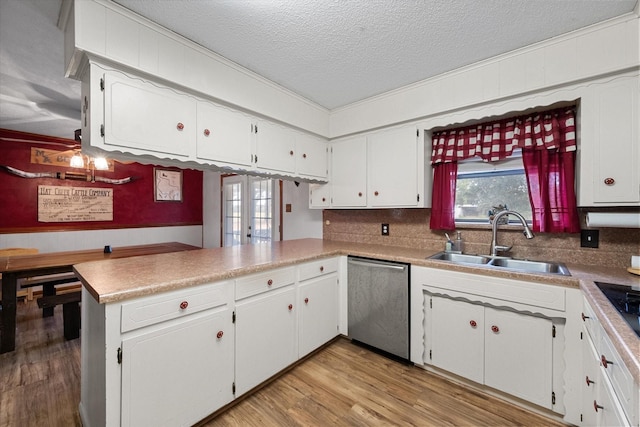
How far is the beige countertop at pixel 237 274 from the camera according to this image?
3.13 feet

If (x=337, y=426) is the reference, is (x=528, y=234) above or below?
above

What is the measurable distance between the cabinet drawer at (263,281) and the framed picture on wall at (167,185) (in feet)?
13.9

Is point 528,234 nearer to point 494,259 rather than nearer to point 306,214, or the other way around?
point 494,259

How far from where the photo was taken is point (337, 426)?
155cm

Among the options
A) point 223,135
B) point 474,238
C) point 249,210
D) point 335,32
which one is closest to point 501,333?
point 474,238

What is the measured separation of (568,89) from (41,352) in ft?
15.2

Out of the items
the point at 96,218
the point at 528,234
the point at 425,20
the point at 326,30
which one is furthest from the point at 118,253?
the point at 528,234

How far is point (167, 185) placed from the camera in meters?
5.22

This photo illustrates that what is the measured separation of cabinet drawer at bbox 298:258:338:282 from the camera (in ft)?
7.03

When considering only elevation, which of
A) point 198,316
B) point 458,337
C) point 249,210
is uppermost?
point 249,210

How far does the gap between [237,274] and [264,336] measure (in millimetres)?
514

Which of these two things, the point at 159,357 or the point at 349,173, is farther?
the point at 349,173

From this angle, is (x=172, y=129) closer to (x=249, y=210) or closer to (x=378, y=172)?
(x=378, y=172)

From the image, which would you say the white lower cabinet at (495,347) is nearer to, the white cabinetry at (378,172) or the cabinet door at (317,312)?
the cabinet door at (317,312)
